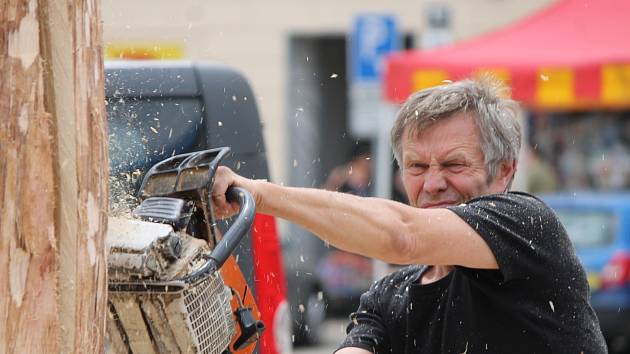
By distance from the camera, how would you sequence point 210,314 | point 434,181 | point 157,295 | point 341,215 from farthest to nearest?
point 434,181
point 341,215
point 210,314
point 157,295

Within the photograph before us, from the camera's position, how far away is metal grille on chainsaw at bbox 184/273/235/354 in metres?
2.52

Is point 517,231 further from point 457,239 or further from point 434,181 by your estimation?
point 434,181

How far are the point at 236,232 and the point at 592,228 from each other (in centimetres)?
845

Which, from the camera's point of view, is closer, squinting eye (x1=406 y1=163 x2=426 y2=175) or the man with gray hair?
the man with gray hair

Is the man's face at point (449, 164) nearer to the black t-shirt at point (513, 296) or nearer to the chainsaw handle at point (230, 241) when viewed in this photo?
the black t-shirt at point (513, 296)

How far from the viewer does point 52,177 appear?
2266mm

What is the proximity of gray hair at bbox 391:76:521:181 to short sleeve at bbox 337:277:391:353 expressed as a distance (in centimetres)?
36

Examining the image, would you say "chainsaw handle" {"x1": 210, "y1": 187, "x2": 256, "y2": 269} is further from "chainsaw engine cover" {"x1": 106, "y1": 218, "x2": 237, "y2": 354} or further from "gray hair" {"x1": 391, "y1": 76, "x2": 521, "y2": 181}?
"gray hair" {"x1": 391, "y1": 76, "x2": 521, "y2": 181}

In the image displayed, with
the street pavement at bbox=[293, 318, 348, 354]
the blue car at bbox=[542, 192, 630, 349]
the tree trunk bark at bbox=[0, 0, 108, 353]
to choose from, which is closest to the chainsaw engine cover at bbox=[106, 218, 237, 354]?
the tree trunk bark at bbox=[0, 0, 108, 353]

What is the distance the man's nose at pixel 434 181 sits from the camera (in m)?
3.14

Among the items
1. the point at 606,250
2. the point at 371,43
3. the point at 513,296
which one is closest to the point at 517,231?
the point at 513,296

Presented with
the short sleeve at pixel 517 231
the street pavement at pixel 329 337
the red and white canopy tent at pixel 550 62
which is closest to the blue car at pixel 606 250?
the red and white canopy tent at pixel 550 62

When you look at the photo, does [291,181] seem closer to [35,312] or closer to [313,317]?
[313,317]

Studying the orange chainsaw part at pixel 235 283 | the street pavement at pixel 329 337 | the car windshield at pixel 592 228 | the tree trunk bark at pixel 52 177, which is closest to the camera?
the tree trunk bark at pixel 52 177
